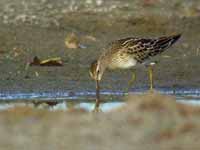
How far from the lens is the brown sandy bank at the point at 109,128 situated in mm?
10070

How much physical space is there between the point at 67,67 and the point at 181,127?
6595 millimetres

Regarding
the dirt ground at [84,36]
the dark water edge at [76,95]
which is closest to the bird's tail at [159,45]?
A: the dirt ground at [84,36]

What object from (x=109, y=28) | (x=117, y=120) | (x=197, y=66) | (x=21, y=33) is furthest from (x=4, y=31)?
(x=117, y=120)

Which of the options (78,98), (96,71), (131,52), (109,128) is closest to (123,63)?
(131,52)

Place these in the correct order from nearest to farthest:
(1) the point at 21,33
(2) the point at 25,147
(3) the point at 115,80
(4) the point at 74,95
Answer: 1. (2) the point at 25,147
2. (4) the point at 74,95
3. (3) the point at 115,80
4. (1) the point at 21,33

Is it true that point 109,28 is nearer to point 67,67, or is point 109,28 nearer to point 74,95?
point 67,67

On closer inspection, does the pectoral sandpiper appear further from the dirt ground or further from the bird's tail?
the dirt ground

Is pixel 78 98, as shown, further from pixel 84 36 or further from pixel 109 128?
pixel 109 128

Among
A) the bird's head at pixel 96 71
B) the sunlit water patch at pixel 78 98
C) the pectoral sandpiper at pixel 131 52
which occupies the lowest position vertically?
the sunlit water patch at pixel 78 98

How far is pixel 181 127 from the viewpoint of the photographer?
10.6 meters

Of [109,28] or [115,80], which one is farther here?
[109,28]

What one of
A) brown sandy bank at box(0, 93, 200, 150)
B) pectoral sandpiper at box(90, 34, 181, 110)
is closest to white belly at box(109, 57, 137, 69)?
pectoral sandpiper at box(90, 34, 181, 110)

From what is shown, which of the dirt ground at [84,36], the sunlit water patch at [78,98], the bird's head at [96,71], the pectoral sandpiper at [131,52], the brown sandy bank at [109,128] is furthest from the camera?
the dirt ground at [84,36]

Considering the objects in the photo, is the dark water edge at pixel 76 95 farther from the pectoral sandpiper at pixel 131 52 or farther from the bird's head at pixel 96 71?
the pectoral sandpiper at pixel 131 52
